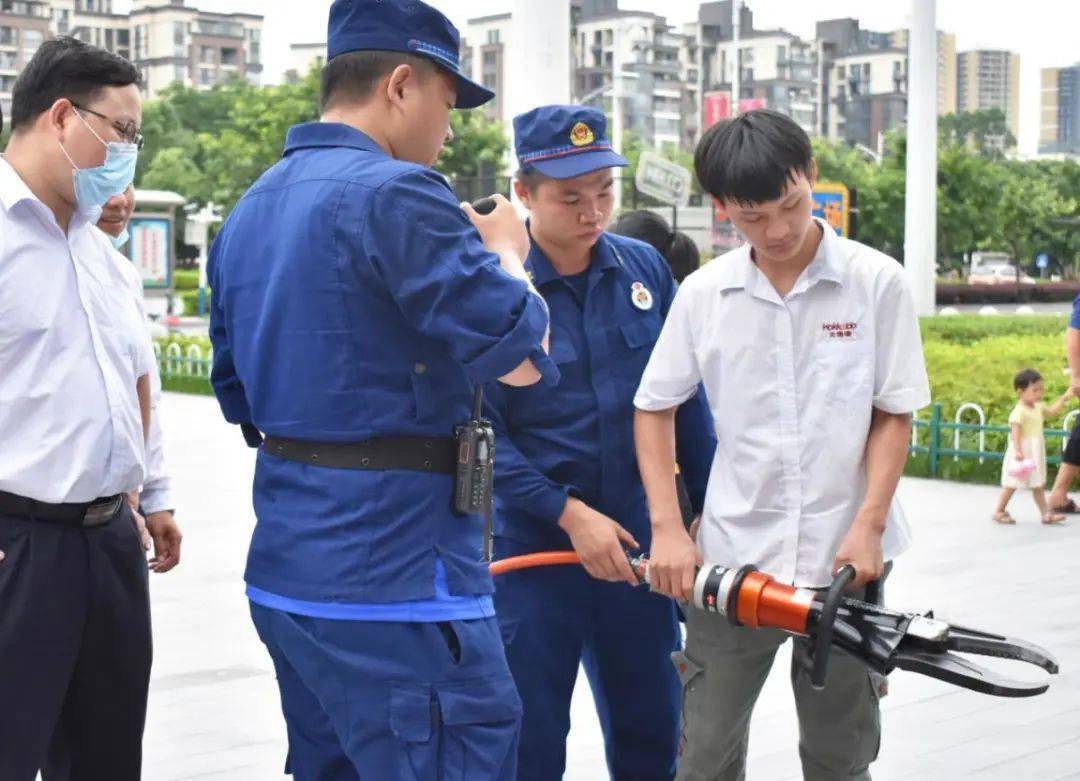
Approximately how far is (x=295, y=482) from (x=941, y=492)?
924 cm

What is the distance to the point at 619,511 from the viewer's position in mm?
3686

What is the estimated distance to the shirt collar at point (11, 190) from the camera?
10.5ft

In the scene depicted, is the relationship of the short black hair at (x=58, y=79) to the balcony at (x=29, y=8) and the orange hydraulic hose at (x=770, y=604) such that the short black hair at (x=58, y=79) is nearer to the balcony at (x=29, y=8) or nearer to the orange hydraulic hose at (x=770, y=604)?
the orange hydraulic hose at (x=770, y=604)

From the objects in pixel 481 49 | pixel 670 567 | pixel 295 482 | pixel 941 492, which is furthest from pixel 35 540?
pixel 481 49

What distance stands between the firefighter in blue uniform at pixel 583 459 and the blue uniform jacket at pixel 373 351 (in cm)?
82

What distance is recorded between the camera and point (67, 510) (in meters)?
3.22

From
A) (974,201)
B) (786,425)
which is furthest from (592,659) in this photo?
(974,201)

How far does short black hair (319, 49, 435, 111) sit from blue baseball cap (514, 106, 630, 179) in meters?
0.87

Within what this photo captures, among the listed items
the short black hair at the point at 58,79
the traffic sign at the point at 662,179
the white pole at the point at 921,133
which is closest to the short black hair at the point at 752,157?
the short black hair at the point at 58,79

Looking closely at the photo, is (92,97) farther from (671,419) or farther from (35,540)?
(671,419)

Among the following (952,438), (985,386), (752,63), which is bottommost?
(952,438)

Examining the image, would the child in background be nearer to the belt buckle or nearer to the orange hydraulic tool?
the orange hydraulic tool

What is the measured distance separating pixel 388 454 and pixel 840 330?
1047 millimetres

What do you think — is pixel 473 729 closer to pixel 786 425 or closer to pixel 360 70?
pixel 786 425
